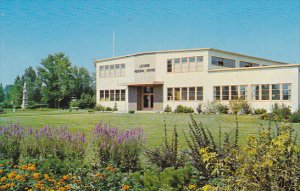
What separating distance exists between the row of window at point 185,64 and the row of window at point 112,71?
784cm

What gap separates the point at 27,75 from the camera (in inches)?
3238

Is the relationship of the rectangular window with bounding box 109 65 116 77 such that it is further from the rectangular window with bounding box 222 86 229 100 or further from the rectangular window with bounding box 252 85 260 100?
the rectangular window with bounding box 252 85 260 100

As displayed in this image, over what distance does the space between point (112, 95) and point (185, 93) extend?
11815 millimetres

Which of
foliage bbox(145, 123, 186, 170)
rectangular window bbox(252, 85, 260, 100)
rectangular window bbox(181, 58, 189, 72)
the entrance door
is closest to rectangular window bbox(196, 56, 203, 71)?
rectangular window bbox(181, 58, 189, 72)

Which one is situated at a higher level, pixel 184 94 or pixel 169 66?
pixel 169 66

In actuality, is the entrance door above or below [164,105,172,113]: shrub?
above

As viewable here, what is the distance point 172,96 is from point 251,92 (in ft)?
30.8

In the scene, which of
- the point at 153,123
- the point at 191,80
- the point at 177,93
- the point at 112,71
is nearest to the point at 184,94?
the point at 177,93

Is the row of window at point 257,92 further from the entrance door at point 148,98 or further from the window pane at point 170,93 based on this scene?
the entrance door at point 148,98

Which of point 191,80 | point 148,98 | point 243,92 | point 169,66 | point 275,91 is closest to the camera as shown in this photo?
point 275,91

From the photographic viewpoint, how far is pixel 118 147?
7.09 meters

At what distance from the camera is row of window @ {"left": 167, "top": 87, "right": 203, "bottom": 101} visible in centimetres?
3722

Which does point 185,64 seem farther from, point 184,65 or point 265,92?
point 265,92

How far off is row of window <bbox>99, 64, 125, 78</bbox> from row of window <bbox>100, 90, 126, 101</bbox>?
2153 millimetres
